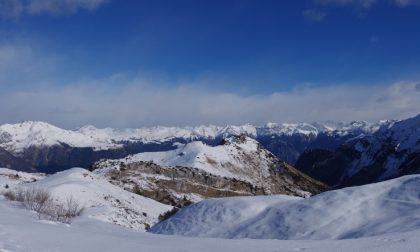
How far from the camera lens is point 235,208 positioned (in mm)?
38469

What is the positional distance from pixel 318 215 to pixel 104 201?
45.9 metres

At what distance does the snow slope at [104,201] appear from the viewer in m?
54.8

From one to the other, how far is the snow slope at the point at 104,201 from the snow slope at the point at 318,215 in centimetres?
1534

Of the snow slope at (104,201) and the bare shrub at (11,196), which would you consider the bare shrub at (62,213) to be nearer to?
the snow slope at (104,201)

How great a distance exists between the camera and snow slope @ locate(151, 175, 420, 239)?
2984 cm

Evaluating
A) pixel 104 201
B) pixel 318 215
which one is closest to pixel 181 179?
pixel 104 201

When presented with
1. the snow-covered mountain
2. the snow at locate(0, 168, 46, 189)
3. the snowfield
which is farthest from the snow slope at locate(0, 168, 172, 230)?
the snow-covered mountain

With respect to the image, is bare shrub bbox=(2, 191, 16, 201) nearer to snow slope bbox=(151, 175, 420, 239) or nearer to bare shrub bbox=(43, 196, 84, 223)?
bare shrub bbox=(43, 196, 84, 223)

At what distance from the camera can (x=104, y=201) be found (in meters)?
72.2

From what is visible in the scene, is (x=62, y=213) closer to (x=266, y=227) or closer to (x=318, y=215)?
(x=266, y=227)

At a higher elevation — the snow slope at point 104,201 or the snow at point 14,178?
the snow at point 14,178

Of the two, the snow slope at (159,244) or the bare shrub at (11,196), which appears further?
the bare shrub at (11,196)

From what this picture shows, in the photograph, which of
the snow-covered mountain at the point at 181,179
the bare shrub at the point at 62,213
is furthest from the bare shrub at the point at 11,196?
the snow-covered mountain at the point at 181,179

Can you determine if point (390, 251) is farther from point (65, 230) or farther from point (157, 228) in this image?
point (157, 228)
